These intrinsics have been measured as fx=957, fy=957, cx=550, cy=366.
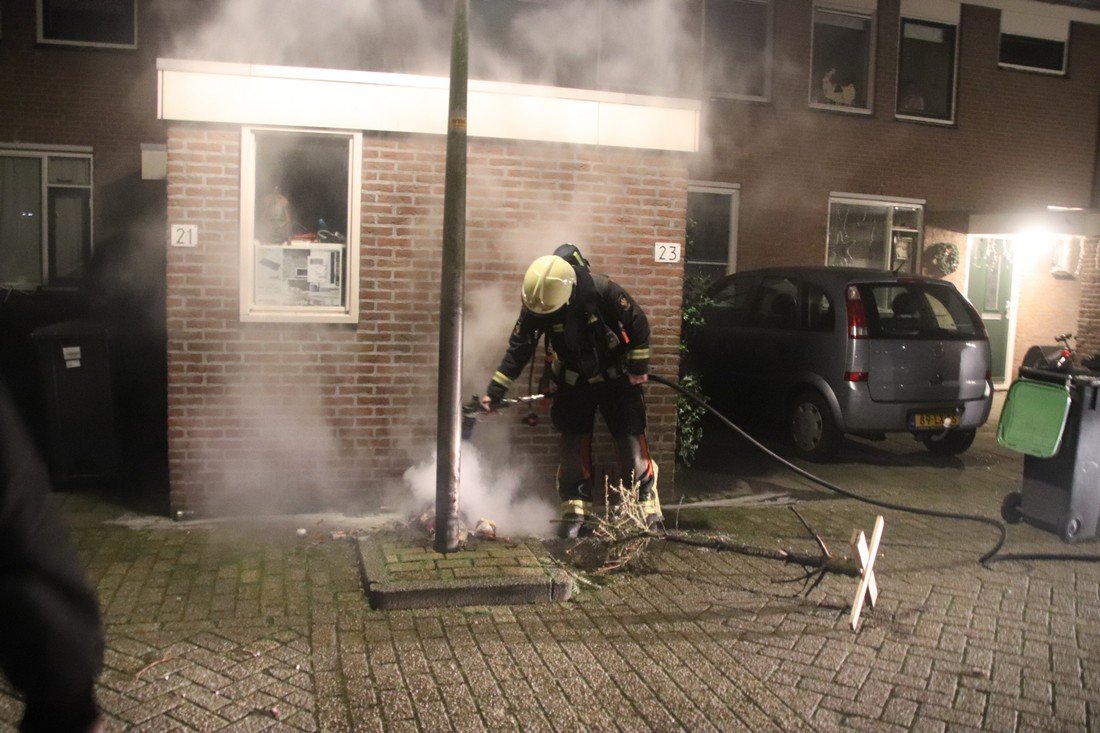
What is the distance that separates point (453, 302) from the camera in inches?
206

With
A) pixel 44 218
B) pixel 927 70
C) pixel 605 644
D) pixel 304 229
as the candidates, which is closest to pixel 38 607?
pixel 605 644

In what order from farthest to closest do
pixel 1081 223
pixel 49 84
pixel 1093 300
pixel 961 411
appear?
pixel 1093 300 → pixel 1081 223 → pixel 49 84 → pixel 961 411

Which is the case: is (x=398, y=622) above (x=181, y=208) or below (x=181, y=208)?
below

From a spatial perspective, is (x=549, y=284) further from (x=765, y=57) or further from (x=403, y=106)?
(x=765, y=57)

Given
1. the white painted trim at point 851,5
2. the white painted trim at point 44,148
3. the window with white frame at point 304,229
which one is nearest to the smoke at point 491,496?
the window with white frame at point 304,229

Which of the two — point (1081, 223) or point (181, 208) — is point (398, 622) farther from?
point (1081, 223)

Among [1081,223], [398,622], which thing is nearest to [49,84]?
[398,622]

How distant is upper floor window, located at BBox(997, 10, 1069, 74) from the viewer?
45.8 ft

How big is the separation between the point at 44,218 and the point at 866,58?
34.8 ft

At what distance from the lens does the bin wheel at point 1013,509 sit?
648 cm

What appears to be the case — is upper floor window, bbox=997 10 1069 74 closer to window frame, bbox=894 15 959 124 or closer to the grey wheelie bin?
window frame, bbox=894 15 959 124

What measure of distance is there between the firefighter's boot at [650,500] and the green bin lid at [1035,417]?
2.27 m

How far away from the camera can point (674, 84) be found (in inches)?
461

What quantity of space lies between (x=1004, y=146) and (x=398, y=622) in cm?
1274
